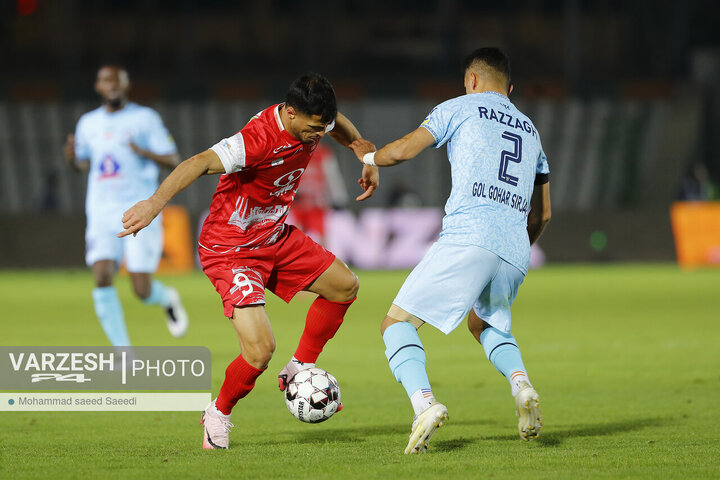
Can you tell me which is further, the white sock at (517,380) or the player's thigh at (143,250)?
the player's thigh at (143,250)

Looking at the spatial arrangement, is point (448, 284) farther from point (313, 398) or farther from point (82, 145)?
point (82, 145)

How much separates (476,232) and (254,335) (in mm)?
1310

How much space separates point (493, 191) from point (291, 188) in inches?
48.4

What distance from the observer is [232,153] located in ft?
17.9

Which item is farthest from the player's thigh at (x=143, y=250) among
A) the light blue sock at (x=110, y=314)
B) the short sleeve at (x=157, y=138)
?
the short sleeve at (x=157, y=138)

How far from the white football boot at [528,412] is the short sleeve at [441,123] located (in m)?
1.34

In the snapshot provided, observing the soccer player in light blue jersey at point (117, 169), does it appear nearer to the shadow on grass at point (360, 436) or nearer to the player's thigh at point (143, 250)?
the player's thigh at point (143, 250)

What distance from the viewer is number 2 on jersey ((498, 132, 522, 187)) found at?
5.44 metres

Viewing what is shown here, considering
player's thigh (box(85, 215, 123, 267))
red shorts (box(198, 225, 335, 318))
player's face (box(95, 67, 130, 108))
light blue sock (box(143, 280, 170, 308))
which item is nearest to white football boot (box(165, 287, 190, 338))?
light blue sock (box(143, 280, 170, 308))

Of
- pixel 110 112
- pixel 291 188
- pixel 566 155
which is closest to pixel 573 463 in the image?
pixel 291 188

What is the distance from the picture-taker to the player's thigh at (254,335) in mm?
5621

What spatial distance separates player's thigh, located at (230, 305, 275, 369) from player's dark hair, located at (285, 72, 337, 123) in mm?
1109

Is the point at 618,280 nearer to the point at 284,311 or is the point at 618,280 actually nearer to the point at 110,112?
the point at 284,311

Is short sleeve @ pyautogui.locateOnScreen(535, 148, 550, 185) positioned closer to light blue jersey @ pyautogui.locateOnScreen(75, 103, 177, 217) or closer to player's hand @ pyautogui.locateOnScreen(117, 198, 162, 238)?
player's hand @ pyautogui.locateOnScreen(117, 198, 162, 238)
